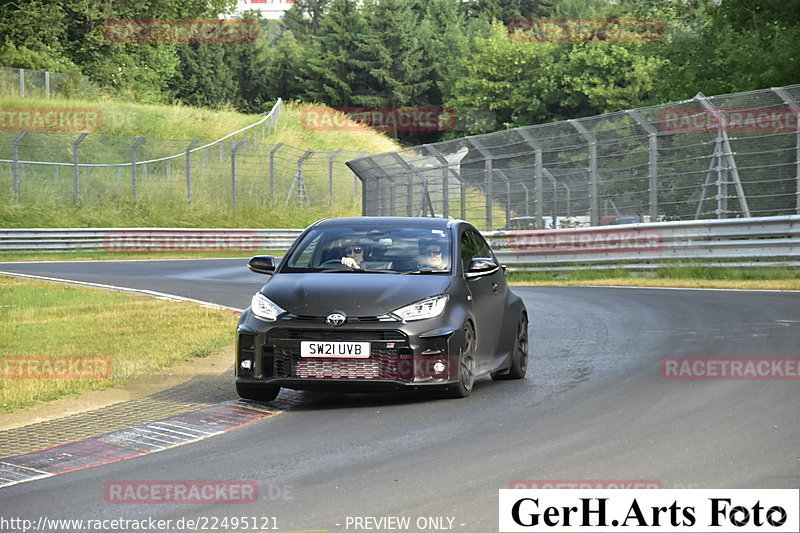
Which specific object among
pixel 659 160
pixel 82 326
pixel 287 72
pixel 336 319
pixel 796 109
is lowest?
pixel 82 326

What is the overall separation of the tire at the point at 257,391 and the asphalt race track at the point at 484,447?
→ 26cm

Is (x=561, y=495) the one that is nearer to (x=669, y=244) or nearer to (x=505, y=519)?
(x=505, y=519)

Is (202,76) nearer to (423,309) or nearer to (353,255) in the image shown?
(353,255)

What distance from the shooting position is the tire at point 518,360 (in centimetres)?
1088

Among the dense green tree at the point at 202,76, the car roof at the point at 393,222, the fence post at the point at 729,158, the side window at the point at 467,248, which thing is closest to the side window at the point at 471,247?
the side window at the point at 467,248

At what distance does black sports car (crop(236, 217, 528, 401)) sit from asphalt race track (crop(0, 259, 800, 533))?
0.28m

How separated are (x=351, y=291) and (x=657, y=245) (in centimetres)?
1470

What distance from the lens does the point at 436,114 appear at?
91.5 metres

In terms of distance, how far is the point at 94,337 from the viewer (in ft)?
48.2

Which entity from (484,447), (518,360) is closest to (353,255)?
(518,360)

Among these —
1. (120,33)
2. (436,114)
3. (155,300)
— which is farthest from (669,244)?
(436,114)

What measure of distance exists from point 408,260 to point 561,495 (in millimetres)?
4401

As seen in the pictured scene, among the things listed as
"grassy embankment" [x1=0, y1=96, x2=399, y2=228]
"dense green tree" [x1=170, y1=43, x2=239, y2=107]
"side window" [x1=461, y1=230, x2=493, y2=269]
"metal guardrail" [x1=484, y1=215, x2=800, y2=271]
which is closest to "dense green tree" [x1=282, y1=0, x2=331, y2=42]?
"dense green tree" [x1=170, y1=43, x2=239, y2=107]

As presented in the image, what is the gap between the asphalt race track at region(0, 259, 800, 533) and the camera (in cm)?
620
